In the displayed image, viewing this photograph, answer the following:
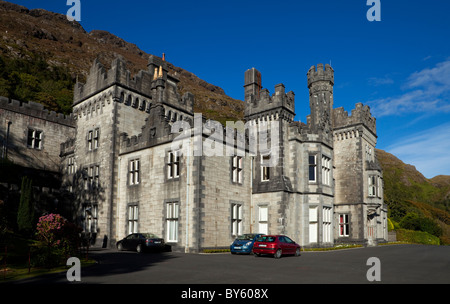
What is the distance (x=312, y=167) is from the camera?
2875 cm

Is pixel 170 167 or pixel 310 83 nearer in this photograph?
pixel 170 167

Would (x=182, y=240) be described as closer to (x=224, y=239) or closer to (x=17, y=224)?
(x=224, y=239)

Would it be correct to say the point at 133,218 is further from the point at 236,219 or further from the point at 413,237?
the point at 413,237

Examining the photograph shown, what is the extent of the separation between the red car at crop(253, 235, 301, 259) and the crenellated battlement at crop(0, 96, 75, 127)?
2664 cm

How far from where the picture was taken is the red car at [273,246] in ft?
65.7

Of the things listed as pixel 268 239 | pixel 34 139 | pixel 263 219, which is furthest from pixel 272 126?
pixel 34 139

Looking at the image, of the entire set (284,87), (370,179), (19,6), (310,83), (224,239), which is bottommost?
(224,239)

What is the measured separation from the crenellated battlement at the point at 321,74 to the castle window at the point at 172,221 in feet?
68.3

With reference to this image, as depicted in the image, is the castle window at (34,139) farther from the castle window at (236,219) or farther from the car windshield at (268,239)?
the car windshield at (268,239)

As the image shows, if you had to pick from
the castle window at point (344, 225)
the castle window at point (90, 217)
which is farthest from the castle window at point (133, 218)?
the castle window at point (344, 225)

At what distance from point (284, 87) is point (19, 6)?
20055 centimetres
